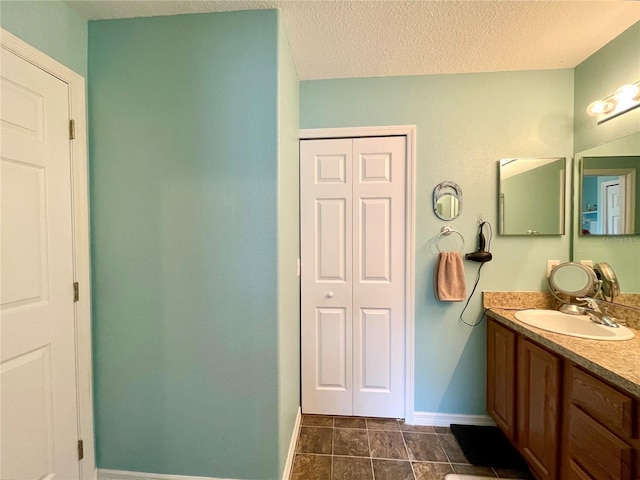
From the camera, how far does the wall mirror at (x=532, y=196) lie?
1733mm

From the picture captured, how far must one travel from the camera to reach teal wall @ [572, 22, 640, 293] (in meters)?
1.39

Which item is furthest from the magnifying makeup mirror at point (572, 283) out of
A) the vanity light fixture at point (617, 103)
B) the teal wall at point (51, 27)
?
the teal wall at point (51, 27)

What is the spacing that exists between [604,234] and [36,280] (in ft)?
9.73

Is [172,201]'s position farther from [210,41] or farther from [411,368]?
[411,368]

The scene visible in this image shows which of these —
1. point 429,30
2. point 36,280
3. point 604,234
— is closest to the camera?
point 36,280

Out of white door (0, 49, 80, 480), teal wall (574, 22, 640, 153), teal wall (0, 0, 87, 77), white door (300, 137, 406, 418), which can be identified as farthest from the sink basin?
teal wall (0, 0, 87, 77)

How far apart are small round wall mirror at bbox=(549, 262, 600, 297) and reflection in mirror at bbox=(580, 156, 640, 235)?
0.24 meters

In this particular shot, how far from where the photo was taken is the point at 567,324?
154 cm

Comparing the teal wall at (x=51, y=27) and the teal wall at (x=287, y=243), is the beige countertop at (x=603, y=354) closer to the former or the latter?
the teal wall at (x=287, y=243)

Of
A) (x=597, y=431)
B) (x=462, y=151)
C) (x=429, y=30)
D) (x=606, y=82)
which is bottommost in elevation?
(x=597, y=431)

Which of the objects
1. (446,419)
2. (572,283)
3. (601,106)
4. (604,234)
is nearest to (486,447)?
(446,419)

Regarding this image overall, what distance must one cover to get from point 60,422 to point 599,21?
3402 mm

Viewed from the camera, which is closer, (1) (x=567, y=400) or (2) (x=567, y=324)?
(1) (x=567, y=400)

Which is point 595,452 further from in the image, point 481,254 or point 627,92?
point 627,92
